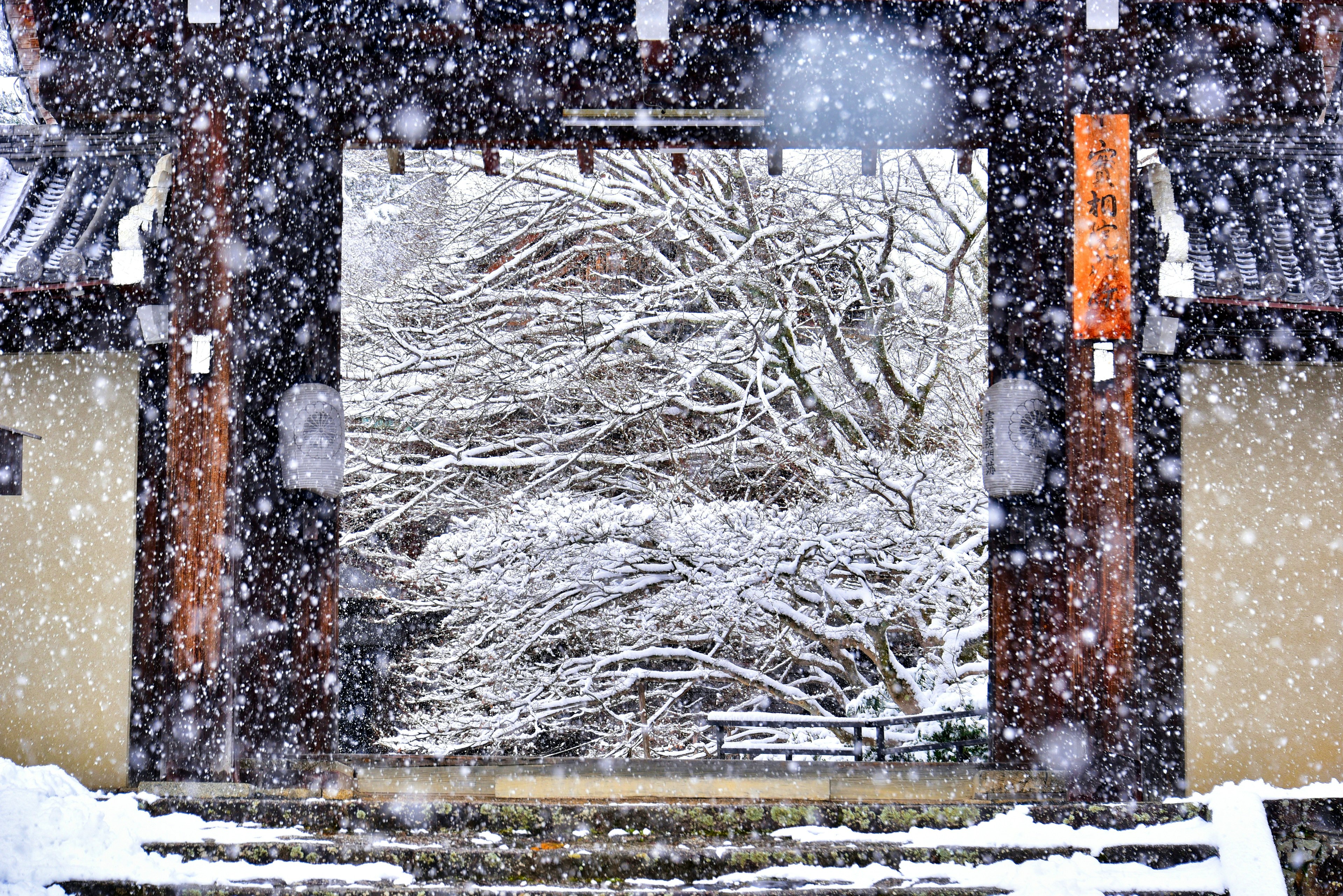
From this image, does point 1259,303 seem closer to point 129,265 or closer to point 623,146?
point 623,146

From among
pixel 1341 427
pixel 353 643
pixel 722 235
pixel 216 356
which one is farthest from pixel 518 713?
pixel 1341 427

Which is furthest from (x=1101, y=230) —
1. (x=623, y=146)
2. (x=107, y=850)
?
(x=107, y=850)

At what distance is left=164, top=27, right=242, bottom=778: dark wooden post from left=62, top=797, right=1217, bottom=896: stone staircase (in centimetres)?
38

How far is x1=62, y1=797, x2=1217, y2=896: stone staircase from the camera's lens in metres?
2.84

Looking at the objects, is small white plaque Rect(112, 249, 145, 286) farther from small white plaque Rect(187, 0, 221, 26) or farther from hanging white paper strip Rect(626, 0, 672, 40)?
hanging white paper strip Rect(626, 0, 672, 40)

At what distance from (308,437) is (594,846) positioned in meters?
2.22

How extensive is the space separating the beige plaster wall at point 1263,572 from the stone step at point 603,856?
1177 mm

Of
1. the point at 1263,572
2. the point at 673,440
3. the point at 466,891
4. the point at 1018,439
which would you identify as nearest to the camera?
the point at 466,891

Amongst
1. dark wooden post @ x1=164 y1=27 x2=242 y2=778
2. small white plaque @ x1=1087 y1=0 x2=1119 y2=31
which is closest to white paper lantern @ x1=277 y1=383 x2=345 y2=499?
dark wooden post @ x1=164 y1=27 x2=242 y2=778

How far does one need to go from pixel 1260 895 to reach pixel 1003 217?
9.57 ft

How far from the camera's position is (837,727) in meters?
8.15

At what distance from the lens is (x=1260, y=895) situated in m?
2.81

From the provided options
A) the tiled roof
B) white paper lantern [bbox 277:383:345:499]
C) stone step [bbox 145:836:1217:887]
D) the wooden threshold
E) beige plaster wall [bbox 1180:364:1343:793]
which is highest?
the tiled roof

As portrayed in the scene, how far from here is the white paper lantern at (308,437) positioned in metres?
4.27
